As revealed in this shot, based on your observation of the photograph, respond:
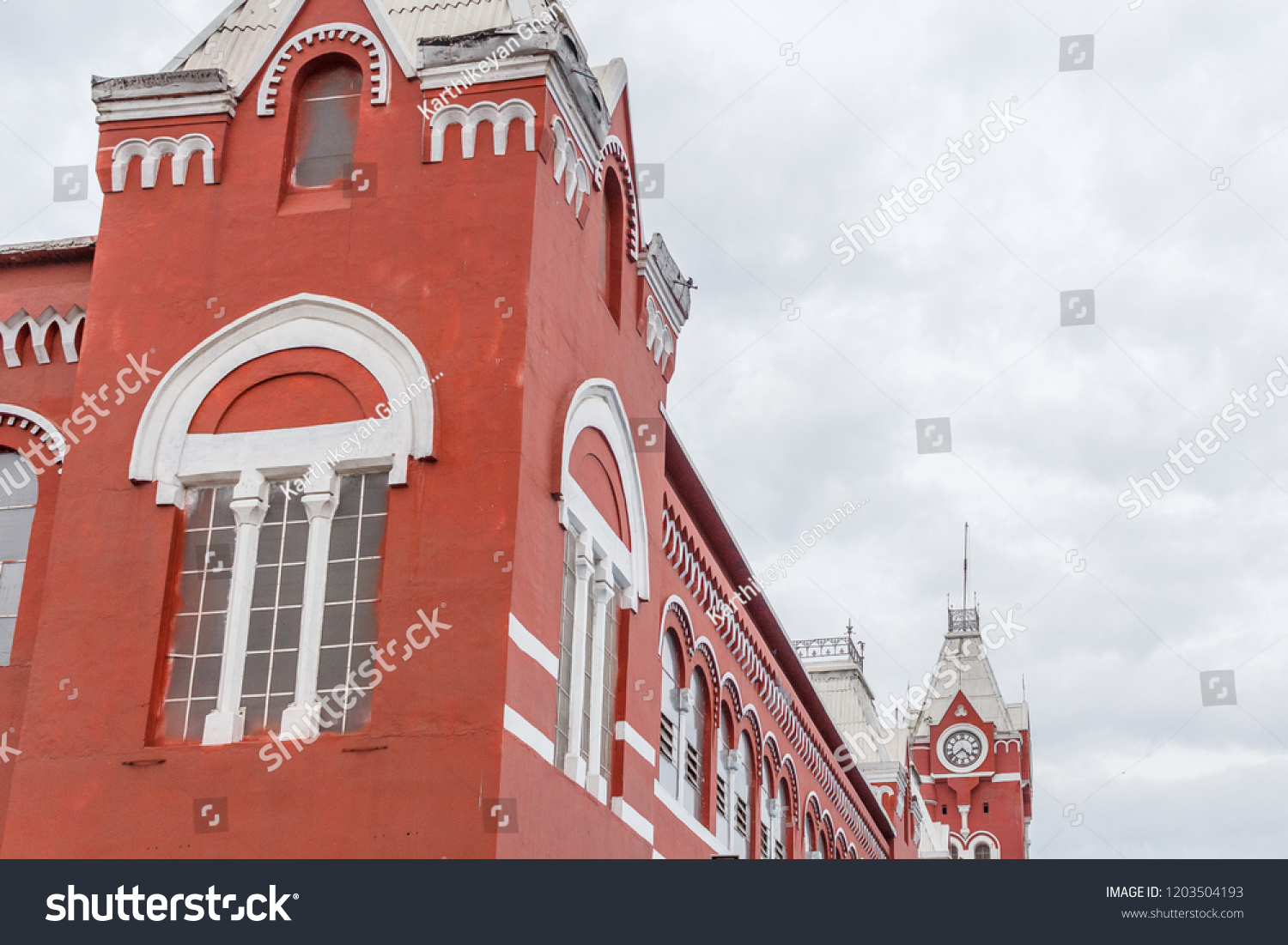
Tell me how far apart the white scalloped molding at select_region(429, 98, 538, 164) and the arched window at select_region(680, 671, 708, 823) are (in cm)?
884

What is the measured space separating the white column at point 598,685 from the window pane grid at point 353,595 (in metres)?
2.95

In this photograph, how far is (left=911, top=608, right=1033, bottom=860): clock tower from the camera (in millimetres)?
59750

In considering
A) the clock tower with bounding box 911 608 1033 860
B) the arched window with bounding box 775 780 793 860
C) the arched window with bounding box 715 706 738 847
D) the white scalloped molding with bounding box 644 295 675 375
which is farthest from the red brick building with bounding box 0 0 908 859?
the clock tower with bounding box 911 608 1033 860

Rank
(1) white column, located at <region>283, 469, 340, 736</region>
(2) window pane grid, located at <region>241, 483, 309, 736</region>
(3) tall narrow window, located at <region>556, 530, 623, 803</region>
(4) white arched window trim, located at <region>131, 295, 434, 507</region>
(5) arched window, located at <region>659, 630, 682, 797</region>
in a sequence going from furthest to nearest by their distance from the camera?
(5) arched window, located at <region>659, 630, 682, 797</region>, (3) tall narrow window, located at <region>556, 530, 623, 803</region>, (4) white arched window trim, located at <region>131, 295, 434, 507</region>, (2) window pane grid, located at <region>241, 483, 309, 736</region>, (1) white column, located at <region>283, 469, 340, 736</region>

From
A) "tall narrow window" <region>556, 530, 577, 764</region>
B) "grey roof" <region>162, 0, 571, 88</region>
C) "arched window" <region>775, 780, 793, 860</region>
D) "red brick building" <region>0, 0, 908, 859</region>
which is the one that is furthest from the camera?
"arched window" <region>775, 780, 793, 860</region>

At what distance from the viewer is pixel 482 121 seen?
15.9 metres

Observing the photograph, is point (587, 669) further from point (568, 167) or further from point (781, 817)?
point (781, 817)

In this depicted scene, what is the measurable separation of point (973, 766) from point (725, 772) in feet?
129

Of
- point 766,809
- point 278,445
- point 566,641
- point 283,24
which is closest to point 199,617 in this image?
point 278,445

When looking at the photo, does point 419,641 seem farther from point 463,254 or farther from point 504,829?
point 463,254

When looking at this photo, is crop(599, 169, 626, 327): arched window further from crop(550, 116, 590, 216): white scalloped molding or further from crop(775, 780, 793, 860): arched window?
crop(775, 780, 793, 860): arched window

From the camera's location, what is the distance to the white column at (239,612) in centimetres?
1414

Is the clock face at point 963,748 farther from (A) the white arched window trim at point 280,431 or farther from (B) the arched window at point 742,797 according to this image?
(A) the white arched window trim at point 280,431
